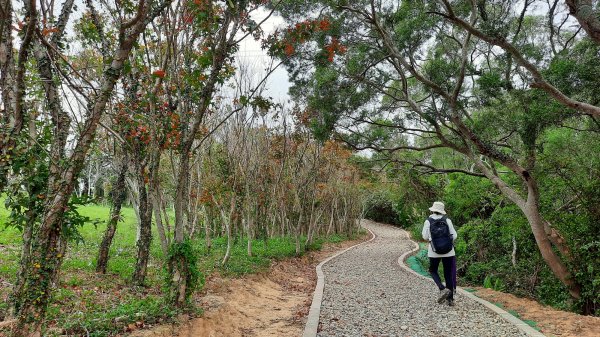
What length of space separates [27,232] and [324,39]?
818 cm

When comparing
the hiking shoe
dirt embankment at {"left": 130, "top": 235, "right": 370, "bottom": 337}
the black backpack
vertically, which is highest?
the black backpack

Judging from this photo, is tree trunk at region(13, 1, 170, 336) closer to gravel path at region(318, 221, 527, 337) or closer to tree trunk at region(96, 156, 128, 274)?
gravel path at region(318, 221, 527, 337)

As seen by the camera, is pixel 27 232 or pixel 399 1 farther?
pixel 399 1

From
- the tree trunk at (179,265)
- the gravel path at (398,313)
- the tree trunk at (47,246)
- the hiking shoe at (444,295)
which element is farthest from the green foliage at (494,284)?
the tree trunk at (47,246)

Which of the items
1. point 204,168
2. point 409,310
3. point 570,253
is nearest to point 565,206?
point 570,253

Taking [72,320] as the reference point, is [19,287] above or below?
above

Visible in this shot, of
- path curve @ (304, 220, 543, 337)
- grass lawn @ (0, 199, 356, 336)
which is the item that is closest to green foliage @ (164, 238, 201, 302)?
grass lawn @ (0, 199, 356, 336)

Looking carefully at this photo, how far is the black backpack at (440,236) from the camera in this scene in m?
6.65

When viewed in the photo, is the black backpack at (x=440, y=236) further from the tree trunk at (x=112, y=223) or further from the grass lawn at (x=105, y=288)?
the tree trunk at (x=112, y=223)

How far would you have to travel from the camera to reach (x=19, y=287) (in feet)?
14.9

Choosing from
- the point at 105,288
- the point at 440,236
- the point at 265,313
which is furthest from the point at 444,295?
the point at 105,288

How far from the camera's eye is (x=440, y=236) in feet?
21.9

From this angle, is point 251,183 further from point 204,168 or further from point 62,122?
point 62,122

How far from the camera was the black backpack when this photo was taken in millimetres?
6648
